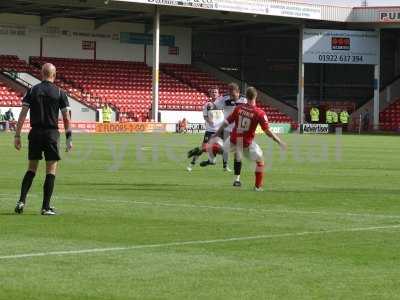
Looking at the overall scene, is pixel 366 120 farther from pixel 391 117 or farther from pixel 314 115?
pixel 314 115

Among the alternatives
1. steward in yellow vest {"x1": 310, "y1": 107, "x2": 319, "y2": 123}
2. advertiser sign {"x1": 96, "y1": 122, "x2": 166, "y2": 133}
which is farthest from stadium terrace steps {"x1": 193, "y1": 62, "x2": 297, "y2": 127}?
advertiser sign {"x1": 96, "y1": 122, "x2": 166, "y2": 133}

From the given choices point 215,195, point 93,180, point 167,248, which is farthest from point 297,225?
point 93,180

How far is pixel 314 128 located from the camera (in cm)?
7212

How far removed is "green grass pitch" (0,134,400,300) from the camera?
8.70 metres

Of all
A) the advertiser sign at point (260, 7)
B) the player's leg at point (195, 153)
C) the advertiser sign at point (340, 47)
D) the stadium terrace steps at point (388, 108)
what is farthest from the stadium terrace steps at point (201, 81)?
the player's leg at point (195, 153)

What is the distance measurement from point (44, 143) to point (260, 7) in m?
56.3

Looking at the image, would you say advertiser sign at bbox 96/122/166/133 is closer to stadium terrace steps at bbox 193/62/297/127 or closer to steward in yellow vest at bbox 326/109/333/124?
stadium terrace steps at bbox 193/62/297/127

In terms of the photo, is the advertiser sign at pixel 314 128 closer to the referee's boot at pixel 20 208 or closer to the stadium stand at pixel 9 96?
the stadium stand at pixel 9 96

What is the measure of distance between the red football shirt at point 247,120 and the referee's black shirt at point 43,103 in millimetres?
6306

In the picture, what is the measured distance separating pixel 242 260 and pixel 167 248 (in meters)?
1.13

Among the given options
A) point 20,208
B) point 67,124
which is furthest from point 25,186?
point 67,124

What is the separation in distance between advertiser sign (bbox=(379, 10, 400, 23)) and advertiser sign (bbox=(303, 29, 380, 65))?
4.62 feet

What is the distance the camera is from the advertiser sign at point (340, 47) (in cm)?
7269

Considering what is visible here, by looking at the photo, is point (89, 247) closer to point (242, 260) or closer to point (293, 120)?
point (242, 260)
